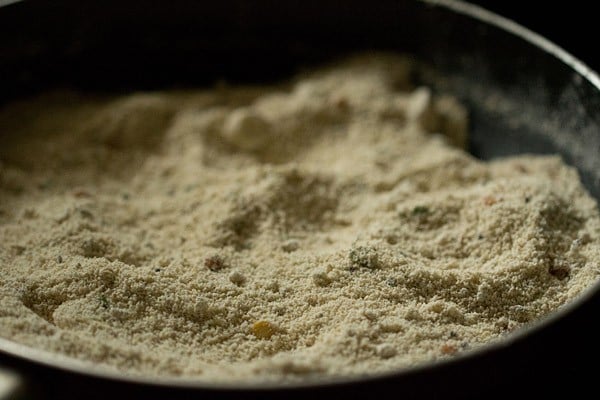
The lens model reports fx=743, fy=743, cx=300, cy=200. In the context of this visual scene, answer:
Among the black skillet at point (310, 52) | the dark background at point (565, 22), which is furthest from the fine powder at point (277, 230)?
the dark background at point (565, 22)

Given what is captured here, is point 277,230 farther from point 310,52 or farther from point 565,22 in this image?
point 565,22

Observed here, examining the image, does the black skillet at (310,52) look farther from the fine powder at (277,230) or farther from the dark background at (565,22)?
the dark background at (565,22)

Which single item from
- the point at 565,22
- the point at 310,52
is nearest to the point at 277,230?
the point at 310,52

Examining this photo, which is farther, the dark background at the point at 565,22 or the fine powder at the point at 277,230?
the dark background at the point at 565,22

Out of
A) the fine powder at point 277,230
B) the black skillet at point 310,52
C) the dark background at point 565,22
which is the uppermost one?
the dark background at point 565,22

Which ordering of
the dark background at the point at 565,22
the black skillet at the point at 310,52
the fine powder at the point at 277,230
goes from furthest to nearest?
the dark background at the point at 565,22, the black skillet at the point at 310,52, the fine powder at the point at 277,230
